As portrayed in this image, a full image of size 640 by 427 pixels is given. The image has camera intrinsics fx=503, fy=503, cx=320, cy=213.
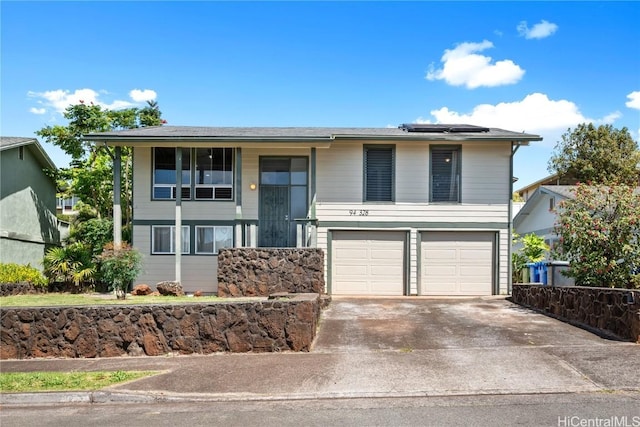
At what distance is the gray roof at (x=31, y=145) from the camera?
18.8m

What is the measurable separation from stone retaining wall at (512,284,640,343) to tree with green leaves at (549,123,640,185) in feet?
80.4

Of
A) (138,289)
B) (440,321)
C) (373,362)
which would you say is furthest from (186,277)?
(373,362)

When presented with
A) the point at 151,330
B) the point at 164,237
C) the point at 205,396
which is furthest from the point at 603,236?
the point at 164,237

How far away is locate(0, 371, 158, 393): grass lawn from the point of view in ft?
23.0

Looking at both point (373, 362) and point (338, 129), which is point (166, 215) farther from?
point (373, 362)

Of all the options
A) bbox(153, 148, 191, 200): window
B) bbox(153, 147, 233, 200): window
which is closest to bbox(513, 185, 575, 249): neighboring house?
bbox(153, 147, 233, 200): window

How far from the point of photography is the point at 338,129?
18609 millimetres

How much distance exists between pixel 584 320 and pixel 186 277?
38.8ft

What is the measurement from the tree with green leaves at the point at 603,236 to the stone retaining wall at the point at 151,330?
7.30 m

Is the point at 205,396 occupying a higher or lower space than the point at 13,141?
lower

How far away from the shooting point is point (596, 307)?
10258 mm

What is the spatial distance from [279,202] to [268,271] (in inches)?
140

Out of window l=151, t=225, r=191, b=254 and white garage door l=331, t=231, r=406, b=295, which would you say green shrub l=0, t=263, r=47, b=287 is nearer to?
window l=151, t=225, r=191, b=254

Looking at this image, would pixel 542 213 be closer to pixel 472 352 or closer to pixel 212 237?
pixel 212 237
